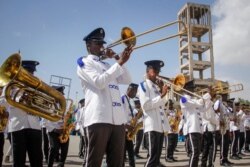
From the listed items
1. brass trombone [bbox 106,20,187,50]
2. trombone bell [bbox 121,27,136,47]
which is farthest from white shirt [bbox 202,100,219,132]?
trombone bell [bbox 121,27,136,47]

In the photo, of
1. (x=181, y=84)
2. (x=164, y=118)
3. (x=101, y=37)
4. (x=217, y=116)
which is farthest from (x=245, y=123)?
(x=101, y=37)

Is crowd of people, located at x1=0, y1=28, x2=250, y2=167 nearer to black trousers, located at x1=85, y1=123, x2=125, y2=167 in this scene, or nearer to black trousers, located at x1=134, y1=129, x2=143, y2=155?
black trousers, located at x1=85, y1=123, x2=125, y2=167

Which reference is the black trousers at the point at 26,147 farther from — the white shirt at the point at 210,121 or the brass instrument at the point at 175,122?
the brass instrument at the point at 175,122

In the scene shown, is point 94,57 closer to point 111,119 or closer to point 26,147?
point 111,119

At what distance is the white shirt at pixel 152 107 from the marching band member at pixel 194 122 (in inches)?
49.0

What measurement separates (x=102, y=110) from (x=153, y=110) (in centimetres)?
250

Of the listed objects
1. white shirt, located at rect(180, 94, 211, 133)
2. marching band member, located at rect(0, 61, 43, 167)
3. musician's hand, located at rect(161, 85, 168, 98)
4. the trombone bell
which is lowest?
marching band member, located at rect(0, 61, 43, 167)

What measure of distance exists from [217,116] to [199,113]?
9.36 feet

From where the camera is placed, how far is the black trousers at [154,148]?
5.42 m

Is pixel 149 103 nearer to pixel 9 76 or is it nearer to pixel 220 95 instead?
pixel 9 76

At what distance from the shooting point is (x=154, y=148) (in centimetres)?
553

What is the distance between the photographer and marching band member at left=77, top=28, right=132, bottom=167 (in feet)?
11.7

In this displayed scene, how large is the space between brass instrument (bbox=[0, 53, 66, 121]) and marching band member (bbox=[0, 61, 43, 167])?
0.85 m

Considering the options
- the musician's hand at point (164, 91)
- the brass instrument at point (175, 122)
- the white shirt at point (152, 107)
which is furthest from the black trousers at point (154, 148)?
the brass instrument at point (175, 122)
